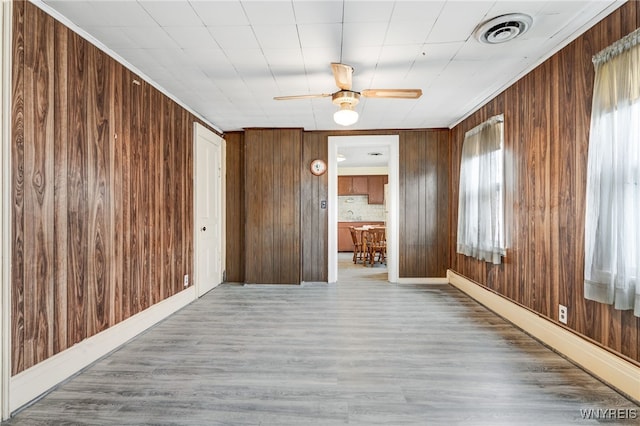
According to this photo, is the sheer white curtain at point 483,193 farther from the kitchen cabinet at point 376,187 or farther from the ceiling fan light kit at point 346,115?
the kitchen cabinet at point 376,187

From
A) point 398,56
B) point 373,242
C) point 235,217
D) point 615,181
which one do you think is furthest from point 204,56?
point 373,242

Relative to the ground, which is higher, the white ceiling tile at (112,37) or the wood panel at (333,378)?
the white ceiling tile at (112,37)

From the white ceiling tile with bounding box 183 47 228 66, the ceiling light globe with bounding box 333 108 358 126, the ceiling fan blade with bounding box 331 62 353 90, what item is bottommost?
the ceiling light globe with bounding box 333 108 358 126

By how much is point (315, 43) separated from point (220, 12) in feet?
2.38

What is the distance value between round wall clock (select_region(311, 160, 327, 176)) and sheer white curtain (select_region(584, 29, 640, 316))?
3.53m

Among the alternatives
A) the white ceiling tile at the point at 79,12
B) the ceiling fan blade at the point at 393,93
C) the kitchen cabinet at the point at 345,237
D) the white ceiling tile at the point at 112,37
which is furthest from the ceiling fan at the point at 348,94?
the kitchen cabinet at the point at 345,237

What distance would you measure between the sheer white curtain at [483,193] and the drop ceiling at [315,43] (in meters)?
0.50

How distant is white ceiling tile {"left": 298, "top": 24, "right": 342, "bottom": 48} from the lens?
2221 millimetres

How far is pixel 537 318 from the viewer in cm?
279

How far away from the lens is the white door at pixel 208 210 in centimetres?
421

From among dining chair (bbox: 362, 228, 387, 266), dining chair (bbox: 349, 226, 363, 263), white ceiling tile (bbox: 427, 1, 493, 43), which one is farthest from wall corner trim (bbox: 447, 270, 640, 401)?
dining chair (bbox: 349, 226, 363, 263)

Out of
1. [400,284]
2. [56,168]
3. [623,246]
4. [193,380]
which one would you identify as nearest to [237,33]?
[56,168]

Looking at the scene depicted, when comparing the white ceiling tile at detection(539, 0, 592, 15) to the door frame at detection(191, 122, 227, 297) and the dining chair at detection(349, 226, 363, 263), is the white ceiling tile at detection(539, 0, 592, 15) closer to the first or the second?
the door frame at detection(191, 122, 227, 297)

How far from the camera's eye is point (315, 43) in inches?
95.7
